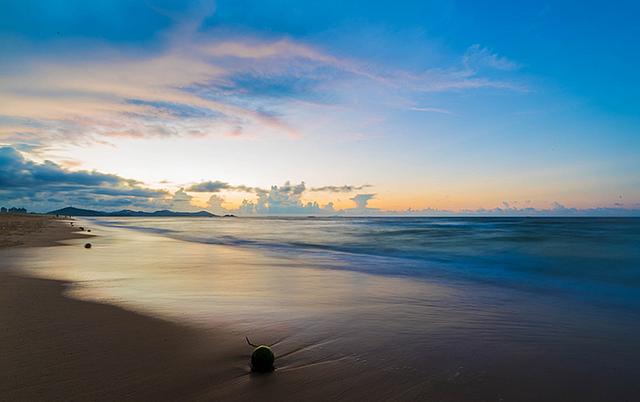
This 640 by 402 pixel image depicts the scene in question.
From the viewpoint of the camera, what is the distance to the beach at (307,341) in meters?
3.99

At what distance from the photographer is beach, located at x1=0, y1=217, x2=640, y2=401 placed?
13.1 ft

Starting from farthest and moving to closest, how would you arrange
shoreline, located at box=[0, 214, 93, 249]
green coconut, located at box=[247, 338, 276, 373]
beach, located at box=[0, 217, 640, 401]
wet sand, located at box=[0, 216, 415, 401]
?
1. shoreline, located at box=[0, 214, 93, 249]
2. green coconut, located at box=[247, 338, 276, 373]
3. beach, located at box=[0, 217, 640, 401]
4. wet sand, located at box=[0, 216, 415, 401]

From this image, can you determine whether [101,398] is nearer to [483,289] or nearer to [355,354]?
[355,354]

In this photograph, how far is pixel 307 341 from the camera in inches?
214

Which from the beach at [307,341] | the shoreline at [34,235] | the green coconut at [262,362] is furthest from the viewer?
the shoreline at [34,235]

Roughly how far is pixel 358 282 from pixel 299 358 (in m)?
6.78

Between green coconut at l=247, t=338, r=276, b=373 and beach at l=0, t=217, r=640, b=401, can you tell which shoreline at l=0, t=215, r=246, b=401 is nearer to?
beach at l=0, t=217, r=640, b=401

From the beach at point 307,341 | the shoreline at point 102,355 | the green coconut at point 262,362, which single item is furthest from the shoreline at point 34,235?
the green coconut at point 262,362

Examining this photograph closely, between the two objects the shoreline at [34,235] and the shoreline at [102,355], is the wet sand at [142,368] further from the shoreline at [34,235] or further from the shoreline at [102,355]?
the shoreline at [34,235]

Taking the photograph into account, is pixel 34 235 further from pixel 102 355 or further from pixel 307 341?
pixel 307 341

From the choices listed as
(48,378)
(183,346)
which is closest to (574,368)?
(183,346)

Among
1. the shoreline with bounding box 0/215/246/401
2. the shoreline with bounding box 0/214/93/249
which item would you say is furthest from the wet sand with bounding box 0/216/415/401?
the shoreline with bounding box 0/214/93/249

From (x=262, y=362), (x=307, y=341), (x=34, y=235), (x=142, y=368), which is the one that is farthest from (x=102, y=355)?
(x=34, y=235)

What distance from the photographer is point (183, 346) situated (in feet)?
16.8
